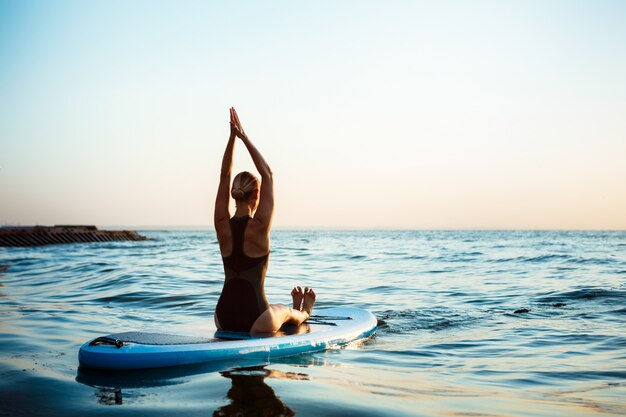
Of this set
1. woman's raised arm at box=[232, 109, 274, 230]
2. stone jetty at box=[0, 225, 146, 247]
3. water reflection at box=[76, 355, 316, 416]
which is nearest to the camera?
water reflection at box=[76, 355, 316, 416]

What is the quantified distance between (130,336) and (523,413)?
11.4 ft

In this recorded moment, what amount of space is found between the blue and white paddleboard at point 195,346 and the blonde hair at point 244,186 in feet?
4.58

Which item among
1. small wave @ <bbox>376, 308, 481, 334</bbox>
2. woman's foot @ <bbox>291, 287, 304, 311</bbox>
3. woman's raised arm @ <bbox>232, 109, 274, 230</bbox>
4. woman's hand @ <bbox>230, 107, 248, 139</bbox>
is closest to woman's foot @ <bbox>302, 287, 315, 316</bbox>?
woman's foot @ <bbox>291, 287, 304, 311</bbox>

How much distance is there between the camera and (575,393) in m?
4.57

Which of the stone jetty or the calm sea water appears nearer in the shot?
the calm sea water

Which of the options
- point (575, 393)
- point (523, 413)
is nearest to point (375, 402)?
point (523, 413)

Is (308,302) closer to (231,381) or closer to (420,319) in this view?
(420,319)

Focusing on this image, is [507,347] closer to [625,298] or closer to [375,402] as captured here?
[375,402]

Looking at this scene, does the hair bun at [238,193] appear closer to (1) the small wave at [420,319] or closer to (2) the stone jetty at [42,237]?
(1) the small wave at [420,319]

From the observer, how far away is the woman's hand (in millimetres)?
5566

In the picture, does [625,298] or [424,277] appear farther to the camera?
[424,277]

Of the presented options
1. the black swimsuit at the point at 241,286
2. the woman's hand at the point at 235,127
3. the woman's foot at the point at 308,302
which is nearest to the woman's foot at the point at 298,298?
the woman's foot at the point at 308,302

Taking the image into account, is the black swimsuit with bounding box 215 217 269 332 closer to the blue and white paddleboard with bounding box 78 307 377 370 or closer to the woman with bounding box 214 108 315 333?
the woman with bounding box 214 108 315 333

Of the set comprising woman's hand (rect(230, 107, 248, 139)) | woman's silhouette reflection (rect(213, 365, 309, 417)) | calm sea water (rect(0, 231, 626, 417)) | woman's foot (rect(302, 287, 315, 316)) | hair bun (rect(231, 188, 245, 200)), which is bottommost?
calm sea water (rect(0, 231, 626, 417))
